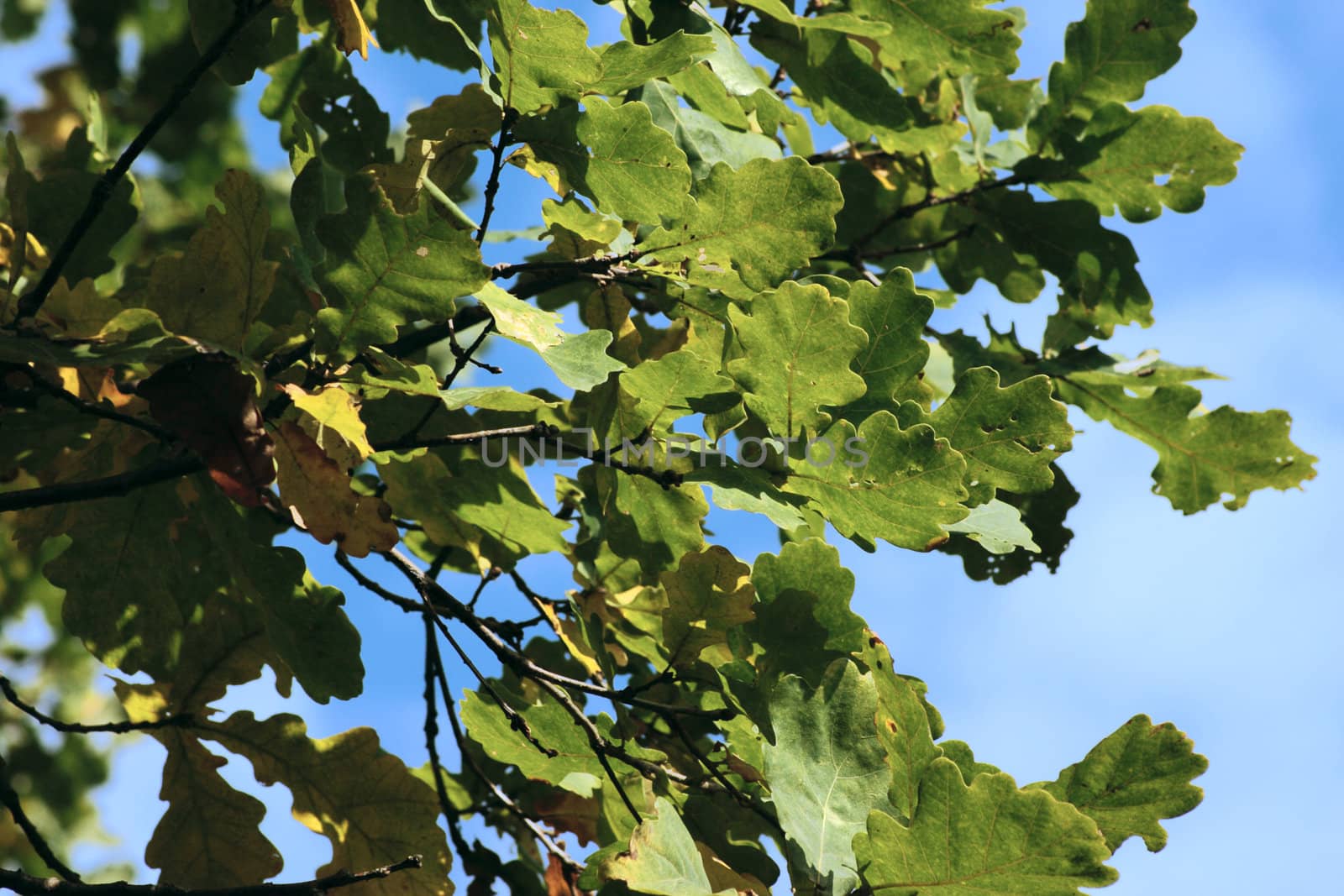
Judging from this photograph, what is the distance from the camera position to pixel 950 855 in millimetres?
1245

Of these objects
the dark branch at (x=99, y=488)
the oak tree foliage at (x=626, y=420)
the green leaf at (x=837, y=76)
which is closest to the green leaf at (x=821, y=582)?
the oak tree foliage at (x=626, y=420)

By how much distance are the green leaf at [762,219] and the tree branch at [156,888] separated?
0.81m

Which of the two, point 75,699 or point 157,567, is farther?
point 75,699

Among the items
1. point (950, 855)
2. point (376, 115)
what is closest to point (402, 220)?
point (950, 855)

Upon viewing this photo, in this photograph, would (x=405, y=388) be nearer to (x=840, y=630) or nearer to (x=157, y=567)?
(x=840, y=630)

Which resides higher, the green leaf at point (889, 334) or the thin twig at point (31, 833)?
the green leaf at point (889, 334)

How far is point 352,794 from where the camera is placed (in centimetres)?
184

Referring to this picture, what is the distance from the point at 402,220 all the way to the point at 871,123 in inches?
38.1

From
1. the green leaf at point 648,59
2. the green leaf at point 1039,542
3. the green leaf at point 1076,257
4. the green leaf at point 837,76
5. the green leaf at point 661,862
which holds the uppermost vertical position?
the green leaf at point 837,76

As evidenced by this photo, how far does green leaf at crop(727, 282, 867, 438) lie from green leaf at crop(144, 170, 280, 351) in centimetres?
64

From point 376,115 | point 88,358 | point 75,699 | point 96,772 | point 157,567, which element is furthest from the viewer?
point 75,699

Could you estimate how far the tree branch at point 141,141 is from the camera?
143cm

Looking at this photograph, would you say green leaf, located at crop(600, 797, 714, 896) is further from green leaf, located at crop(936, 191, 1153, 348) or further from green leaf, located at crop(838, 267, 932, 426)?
green leaf, located at crop(936, 191, 1153, 348)

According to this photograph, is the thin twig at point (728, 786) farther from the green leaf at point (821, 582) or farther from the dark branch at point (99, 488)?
the dark branch at point (99, 488)
